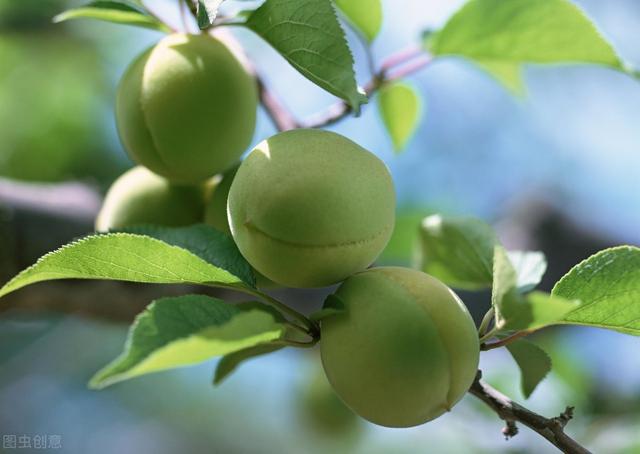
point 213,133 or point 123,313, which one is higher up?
point 213,133

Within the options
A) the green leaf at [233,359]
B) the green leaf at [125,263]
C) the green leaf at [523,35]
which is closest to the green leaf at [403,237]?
the green leaf at [523,35]

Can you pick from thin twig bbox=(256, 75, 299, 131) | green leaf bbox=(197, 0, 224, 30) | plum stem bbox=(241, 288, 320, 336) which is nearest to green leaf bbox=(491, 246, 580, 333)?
plum stem bbox=(241, 288, 320, 336)

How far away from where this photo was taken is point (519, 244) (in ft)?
4.92

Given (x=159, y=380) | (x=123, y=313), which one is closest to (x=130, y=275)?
(x=123, y=313)

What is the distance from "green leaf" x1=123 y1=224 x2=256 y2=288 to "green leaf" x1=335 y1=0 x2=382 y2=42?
398 mm

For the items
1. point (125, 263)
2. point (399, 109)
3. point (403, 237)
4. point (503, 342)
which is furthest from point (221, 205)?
point (403, 237)

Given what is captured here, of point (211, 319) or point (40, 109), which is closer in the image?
point (211, 319)

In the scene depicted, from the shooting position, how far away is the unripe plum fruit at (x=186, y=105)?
686mm

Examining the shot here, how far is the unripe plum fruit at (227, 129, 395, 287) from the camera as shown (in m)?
0.53

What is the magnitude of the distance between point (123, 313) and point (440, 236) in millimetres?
549

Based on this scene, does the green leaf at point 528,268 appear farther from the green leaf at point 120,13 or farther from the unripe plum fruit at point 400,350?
the green leaf at point 120,13

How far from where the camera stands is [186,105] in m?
0.68

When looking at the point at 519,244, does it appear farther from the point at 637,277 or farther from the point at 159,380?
the point at 159,380

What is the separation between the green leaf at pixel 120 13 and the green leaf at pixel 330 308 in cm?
39
